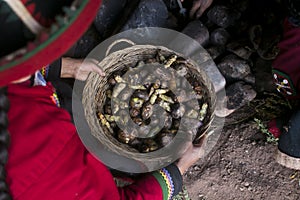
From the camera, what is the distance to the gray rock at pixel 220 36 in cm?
176

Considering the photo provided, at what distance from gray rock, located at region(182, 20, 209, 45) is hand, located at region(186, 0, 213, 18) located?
0.04 m

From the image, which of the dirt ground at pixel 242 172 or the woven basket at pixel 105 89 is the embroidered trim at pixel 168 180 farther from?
the dirt ground at pixel 242 172

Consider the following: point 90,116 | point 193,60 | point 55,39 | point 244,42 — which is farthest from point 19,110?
point 244,42

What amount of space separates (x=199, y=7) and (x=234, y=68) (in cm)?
30

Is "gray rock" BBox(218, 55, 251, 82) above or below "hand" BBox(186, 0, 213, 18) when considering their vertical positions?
below

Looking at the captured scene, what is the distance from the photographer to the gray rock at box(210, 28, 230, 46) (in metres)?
1.76

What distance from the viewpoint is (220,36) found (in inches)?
69.1

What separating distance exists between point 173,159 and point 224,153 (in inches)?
14.0

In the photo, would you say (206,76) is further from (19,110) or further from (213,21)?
(19,110)

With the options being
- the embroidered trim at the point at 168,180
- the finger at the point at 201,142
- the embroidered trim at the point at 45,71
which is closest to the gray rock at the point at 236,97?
the finger at the point at 201,142

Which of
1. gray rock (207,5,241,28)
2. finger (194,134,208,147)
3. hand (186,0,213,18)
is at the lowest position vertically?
finger (194,134,208,147)

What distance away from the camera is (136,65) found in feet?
5.66

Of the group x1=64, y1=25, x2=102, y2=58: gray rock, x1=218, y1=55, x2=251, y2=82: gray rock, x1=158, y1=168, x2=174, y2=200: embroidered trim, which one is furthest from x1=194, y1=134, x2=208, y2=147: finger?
x1=64, y1=25, x2=102, y2=58: gray rock

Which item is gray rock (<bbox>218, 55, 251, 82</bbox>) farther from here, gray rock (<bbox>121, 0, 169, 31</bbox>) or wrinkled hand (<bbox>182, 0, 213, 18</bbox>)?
gray rock (<bbox>121, 0, 169, 31</bbox>)
